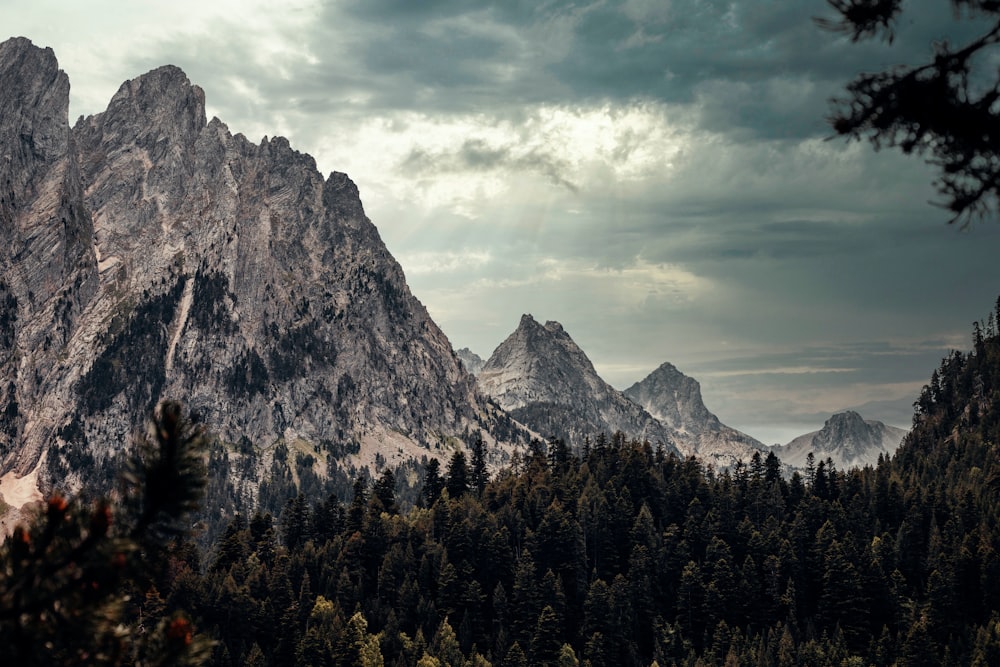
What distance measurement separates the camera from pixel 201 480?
18.7 m

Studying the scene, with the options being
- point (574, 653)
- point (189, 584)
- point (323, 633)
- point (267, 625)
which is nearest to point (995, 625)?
point (574, 653)

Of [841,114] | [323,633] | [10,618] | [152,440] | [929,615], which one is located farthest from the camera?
[929,615]

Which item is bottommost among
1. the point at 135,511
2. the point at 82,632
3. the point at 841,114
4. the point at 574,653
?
the point at 574,653

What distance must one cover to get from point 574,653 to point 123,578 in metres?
191

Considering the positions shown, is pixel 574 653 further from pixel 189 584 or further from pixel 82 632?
pixel 82 632

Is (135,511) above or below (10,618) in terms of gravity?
above

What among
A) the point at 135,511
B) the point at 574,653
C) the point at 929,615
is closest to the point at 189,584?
the point at 574,653

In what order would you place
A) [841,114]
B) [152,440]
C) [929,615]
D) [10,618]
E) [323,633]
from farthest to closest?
[929,615], [323,633], [841,114], [152,440], [10,618]

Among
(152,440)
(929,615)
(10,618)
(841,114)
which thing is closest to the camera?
(10,618)

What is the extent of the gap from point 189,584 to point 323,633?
1102 inches

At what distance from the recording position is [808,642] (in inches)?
7407

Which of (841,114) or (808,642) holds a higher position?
(841,114)

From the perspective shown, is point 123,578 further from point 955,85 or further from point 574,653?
point 574,653

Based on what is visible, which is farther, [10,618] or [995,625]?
[995,625]
